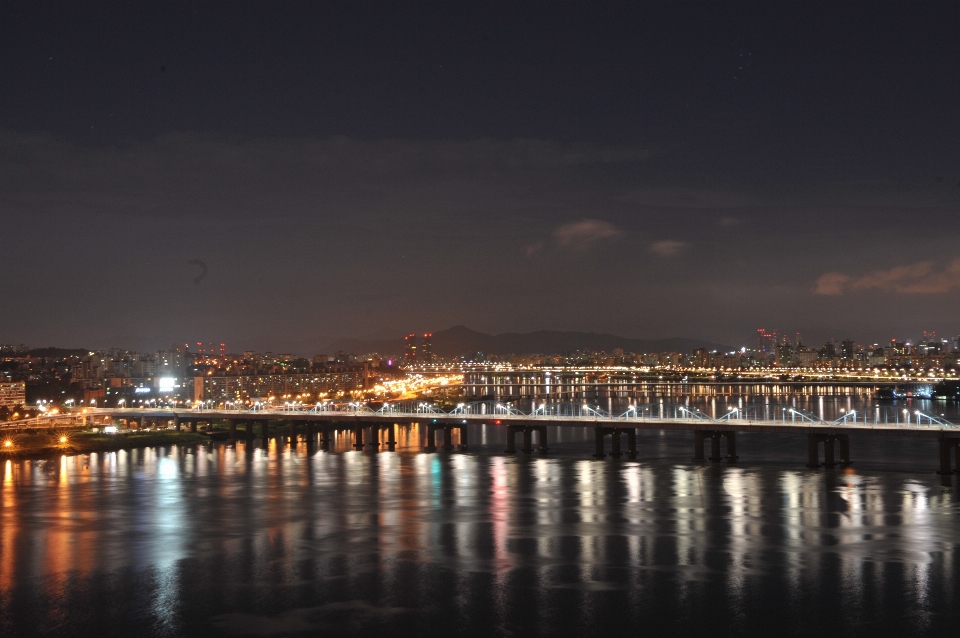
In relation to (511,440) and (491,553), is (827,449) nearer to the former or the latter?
(511,440)

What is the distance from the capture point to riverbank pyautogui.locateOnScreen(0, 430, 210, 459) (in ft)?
169

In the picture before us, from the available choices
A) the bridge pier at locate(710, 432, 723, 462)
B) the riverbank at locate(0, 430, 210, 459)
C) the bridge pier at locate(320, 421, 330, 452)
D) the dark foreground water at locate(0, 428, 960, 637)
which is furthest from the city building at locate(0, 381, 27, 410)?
the bridge pier at locate(710, 432, 723, 462)

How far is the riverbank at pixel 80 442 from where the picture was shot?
51531 mm

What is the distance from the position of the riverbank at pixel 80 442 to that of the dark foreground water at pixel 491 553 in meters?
12.5

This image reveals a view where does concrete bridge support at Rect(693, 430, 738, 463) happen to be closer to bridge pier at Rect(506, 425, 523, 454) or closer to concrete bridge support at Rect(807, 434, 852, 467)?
concrete bridge support at Rect(807, 434, 852, 467)

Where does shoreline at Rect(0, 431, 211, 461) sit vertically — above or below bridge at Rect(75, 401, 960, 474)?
below

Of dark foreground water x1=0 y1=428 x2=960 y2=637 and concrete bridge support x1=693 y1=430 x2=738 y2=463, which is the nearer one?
dark foreground water x1=0 y1=428 x2=960 y2=637

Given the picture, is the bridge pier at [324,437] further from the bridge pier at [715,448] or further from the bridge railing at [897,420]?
the bridge railing at [897,420]

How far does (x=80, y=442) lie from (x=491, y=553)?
3863cm

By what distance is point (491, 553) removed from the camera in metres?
23.8

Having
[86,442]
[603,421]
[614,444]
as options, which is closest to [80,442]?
[86,442]

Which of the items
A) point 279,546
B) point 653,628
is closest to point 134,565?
point 279,546

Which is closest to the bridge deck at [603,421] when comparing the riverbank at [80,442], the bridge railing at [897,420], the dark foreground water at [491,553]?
the bridge railing at [897,420]

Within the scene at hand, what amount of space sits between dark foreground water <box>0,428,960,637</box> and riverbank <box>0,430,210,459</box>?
40.9 ft
